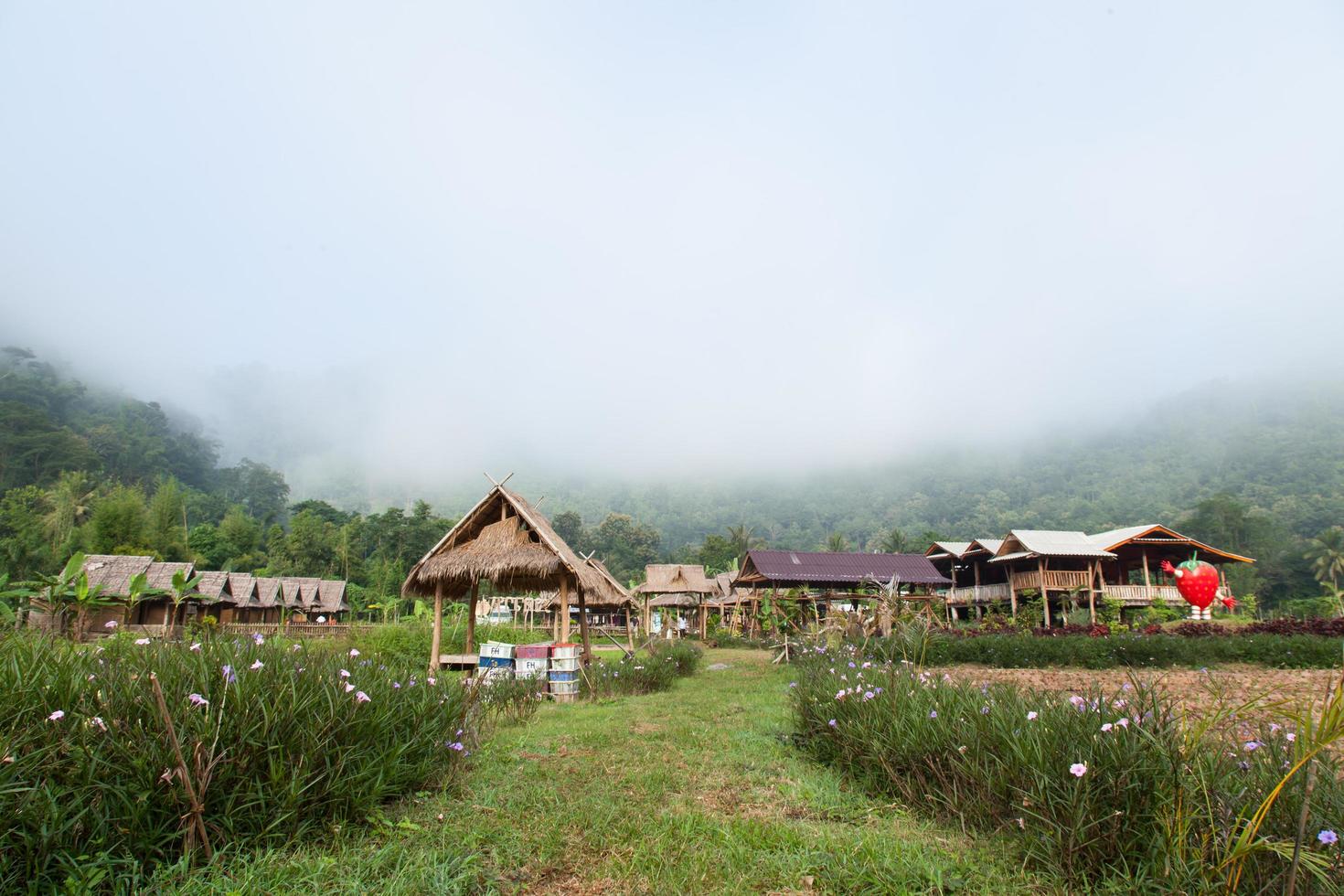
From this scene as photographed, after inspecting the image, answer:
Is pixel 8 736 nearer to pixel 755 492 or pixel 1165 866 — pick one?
pixel 1165 866

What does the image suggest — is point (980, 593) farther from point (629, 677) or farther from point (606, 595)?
point (629, 677)

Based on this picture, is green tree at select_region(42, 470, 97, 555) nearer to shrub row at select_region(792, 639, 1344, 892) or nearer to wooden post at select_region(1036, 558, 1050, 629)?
shrub row at select_region(792, 639, 1344, 892)

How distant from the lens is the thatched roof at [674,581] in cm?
3547

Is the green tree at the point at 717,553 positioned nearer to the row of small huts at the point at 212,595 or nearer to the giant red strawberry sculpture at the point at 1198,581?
the row of small huts at the point at 212,595

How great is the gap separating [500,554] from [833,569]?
62.9ft

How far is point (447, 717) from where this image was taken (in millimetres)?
5324

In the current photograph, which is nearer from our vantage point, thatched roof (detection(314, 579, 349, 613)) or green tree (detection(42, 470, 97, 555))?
green tree (detection(42, 470, 97, 555))

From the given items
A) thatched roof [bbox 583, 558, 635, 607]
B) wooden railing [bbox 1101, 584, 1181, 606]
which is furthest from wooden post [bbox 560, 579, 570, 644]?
wooden railing [bbox 1101, 584, 1181, 606]

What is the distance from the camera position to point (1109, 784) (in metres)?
3.34

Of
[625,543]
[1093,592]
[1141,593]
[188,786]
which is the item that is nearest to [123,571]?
[188,786]

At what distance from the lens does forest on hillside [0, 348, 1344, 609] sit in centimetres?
5034

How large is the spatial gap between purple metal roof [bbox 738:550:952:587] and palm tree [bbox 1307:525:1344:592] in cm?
3752

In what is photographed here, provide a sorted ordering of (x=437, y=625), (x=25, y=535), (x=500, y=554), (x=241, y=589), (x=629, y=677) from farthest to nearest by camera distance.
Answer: (x=25, y=535) < (x=241, y=589) < (x=437, y=625) < (x=500, y=554) < (x=629, y=677)

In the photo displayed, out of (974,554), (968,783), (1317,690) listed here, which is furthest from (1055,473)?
(968,783)
